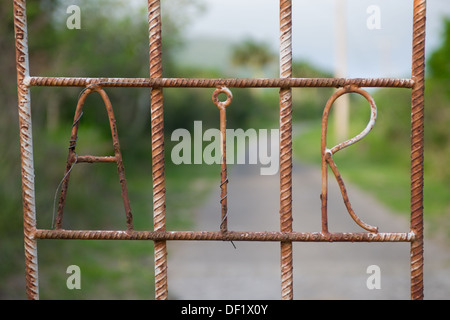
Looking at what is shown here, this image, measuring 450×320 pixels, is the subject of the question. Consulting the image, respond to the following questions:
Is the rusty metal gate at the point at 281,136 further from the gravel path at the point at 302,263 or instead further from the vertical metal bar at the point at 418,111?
the gravel path at the point at 302,263

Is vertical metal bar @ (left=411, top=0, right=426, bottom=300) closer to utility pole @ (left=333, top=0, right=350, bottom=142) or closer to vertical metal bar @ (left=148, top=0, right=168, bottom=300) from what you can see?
vertical metal bar @ (left=148, top=0, right=168, bottom=300)

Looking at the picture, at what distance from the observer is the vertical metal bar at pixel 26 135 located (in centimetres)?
170

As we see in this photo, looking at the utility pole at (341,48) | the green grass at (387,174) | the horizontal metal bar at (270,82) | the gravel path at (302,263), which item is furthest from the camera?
the utility pole at (341,48)

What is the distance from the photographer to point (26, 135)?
1719mm

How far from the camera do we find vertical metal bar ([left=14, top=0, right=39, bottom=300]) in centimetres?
170

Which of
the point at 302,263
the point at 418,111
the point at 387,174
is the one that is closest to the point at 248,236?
the point at 418,111

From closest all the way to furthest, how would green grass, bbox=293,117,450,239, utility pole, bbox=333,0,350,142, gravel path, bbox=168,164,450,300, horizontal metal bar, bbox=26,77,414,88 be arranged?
horizontal metal bar, bbox=26,77,414,88 < gravel path, bbox=168,164,450,300 < green grass, bbox=293,117,450,239 < utility pole, bbox=333,0,350,142

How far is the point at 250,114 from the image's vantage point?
930 cm

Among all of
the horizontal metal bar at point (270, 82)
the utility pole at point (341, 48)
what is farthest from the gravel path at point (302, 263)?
the utility pole at point (341, 48)

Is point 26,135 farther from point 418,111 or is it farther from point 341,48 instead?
point 341,48

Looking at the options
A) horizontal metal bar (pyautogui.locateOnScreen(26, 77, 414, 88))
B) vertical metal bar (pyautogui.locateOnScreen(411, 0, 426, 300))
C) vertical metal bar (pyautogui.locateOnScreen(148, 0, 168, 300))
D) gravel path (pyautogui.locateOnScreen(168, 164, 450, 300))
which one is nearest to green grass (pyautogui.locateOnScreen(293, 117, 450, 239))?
gravel path (pyautogui.locateOnScreen(168, 164, 450, 300))
